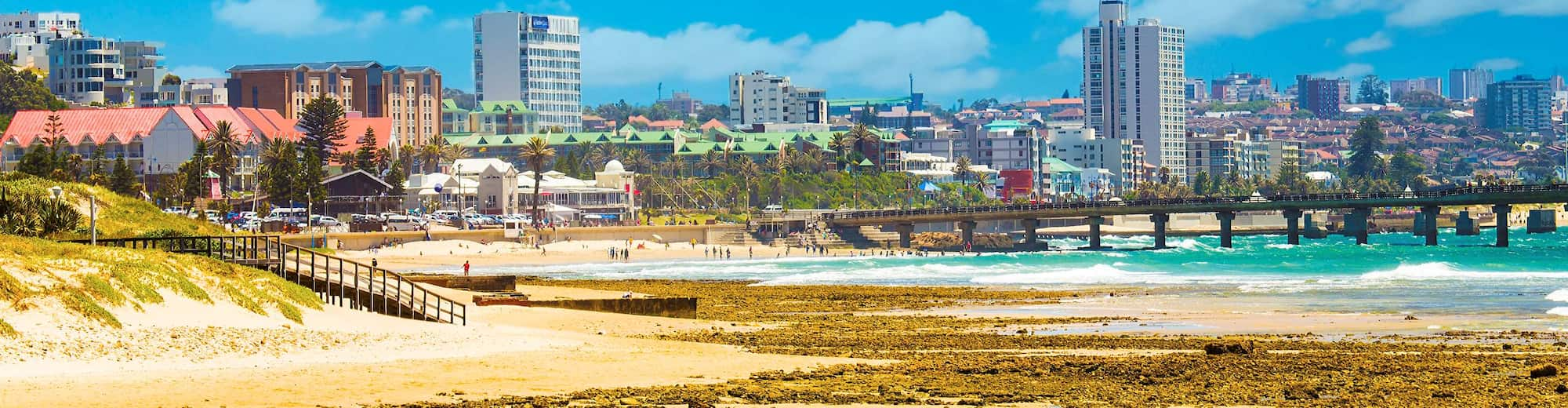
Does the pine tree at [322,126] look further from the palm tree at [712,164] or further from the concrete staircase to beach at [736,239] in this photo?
the palm tree at [712,164]

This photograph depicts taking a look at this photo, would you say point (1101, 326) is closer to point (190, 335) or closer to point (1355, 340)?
point (1355, 340)

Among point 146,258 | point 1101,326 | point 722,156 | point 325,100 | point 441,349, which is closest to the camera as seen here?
point 441,349

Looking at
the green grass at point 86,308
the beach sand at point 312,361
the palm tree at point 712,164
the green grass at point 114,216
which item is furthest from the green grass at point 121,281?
the palm tree at point 712,164

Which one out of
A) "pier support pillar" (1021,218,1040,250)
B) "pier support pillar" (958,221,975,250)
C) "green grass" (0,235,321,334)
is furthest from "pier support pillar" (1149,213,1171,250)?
"green grass" (0,235,321,334)

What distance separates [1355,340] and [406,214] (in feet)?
310

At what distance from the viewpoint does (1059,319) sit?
43.9m

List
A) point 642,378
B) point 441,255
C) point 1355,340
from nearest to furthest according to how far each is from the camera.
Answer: point 642,378 < point 1355,340 < point 441,255

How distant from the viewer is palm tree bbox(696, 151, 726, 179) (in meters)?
189

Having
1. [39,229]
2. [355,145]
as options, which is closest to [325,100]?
[355,145]

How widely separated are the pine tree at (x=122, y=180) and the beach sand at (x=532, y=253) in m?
17.1

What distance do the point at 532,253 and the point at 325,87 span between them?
8948cm

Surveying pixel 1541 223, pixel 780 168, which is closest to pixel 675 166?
pixel 780 168

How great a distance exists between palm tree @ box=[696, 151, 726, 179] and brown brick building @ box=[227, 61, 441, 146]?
95.7 ft

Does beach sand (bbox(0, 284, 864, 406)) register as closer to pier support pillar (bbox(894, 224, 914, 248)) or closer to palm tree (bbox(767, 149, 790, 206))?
pier support pillar (bbox(894, 224, 914, 248))
